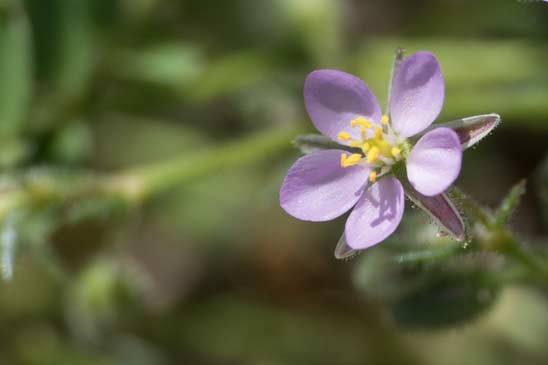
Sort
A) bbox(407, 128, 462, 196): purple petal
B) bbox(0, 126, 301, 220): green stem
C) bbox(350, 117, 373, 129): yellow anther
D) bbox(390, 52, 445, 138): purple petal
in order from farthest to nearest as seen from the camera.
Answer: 1. bbox(0, 126, 301, 220): green stem
2. bbox(350, 117, 373, 129): yellow anther
3. bbox(390, 52, 445, 138): purple petal
4. bbox(407, 128, 462, 196): purple petal

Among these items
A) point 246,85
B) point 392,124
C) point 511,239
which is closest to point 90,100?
point 246,85

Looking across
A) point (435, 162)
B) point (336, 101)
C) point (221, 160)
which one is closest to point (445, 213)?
point (435, 162)

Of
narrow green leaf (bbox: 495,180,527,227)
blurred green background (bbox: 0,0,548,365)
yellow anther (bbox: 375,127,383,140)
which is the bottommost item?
blurred green background (bbox: 0,0,548,365)

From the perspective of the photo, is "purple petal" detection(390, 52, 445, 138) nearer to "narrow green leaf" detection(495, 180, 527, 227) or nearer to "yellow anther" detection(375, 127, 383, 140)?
"yellow anther" detection(375, 127, 383, 140)

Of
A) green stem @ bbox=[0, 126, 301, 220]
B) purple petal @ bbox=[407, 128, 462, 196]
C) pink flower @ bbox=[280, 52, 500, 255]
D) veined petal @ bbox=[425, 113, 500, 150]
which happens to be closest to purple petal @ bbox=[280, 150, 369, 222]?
pink flower @ bbox=[280, 52, 500, 255]

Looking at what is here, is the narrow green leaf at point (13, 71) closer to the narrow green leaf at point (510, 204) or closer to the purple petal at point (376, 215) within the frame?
the purple petal at point (376, 215)

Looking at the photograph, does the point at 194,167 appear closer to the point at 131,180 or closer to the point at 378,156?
the point at 131,180

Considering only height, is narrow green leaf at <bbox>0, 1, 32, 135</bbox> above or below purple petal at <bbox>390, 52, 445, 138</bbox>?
below
